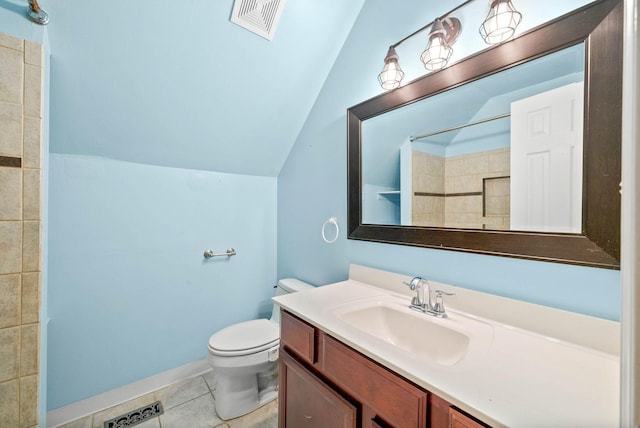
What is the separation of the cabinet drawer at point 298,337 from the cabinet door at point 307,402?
0.16ft

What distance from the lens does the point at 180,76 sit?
1.47 meters

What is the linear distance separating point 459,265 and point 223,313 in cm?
176

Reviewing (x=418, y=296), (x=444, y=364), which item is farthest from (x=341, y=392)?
(x=418, y=296)

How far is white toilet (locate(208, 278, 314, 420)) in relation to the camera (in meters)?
1.49

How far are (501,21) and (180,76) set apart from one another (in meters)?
1.52

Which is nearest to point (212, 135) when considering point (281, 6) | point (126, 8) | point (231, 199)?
point (231, 199)

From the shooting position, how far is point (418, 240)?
125 centimetres

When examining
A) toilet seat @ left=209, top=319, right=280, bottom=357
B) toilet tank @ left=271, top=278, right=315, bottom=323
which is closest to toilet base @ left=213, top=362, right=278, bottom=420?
toilet seat @ left=209, top=319, right=280, bottom=357

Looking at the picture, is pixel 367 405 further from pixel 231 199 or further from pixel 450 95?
pixel 231 199

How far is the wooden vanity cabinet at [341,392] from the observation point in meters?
0.67

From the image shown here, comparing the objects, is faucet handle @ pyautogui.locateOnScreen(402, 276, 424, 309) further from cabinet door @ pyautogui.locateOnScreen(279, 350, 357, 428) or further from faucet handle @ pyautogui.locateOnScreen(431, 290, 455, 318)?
cabinet door @ pyautogui.locateOnScreen(279, 350, 357, 428)

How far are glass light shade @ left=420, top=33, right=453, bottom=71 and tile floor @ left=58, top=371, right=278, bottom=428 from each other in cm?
205

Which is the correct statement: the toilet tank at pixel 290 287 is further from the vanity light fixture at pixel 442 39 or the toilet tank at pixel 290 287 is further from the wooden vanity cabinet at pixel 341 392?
the vanity light fixture at pixel 442 39

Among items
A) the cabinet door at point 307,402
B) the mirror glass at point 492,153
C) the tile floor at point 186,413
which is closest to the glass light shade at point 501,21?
the mirror glass at point 492,153
